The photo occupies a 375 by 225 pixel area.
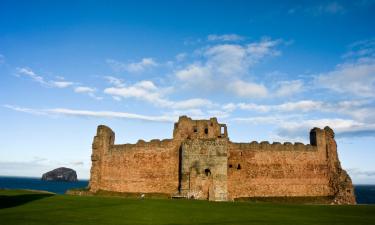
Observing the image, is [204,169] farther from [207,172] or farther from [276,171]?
[276,171]

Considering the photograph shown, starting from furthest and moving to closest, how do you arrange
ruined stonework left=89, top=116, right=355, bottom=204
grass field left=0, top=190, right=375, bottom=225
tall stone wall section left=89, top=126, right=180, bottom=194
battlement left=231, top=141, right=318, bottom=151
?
tall stone wall section left=89, top=126, right=180, bottom=194
battlement left=231, top=141, right=318, bottom=151
ruined stonework left=89, top=116, right=355, bottom=204
grass field left=0, top=190, right=375, bottom=225

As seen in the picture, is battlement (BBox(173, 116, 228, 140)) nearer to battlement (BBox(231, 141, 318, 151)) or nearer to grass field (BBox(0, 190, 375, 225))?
battlement (BBox(231, 141, 318, 151))

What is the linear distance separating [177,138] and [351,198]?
1668cm

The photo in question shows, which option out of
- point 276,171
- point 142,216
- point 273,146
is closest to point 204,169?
point 276,171

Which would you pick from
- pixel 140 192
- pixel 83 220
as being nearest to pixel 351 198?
pixel 140 192

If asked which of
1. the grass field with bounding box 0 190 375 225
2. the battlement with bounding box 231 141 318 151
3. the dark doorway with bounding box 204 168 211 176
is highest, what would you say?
the battlement with bounding box 231 141 318 151

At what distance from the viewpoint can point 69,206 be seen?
20.4 meters

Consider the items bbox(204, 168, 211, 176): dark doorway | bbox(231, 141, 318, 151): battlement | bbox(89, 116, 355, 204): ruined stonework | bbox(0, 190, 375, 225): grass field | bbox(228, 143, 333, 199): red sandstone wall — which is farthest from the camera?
bbox(231, 141, 318, 151): battlement

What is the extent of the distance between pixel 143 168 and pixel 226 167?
8.09 metres

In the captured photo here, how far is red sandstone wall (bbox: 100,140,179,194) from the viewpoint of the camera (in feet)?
114

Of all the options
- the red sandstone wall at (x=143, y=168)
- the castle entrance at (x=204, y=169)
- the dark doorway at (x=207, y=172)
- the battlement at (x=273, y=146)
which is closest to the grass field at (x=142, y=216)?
the castle entrance at (x=204, y=169)

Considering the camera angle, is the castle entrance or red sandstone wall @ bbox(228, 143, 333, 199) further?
red sandstone wall @ bbox(228, 143, 333, 199)

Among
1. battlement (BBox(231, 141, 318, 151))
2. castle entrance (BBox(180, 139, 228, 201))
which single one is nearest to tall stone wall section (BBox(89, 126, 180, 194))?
castle entrance (BBox(180, 139, 228, 201))

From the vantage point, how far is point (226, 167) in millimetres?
32406
